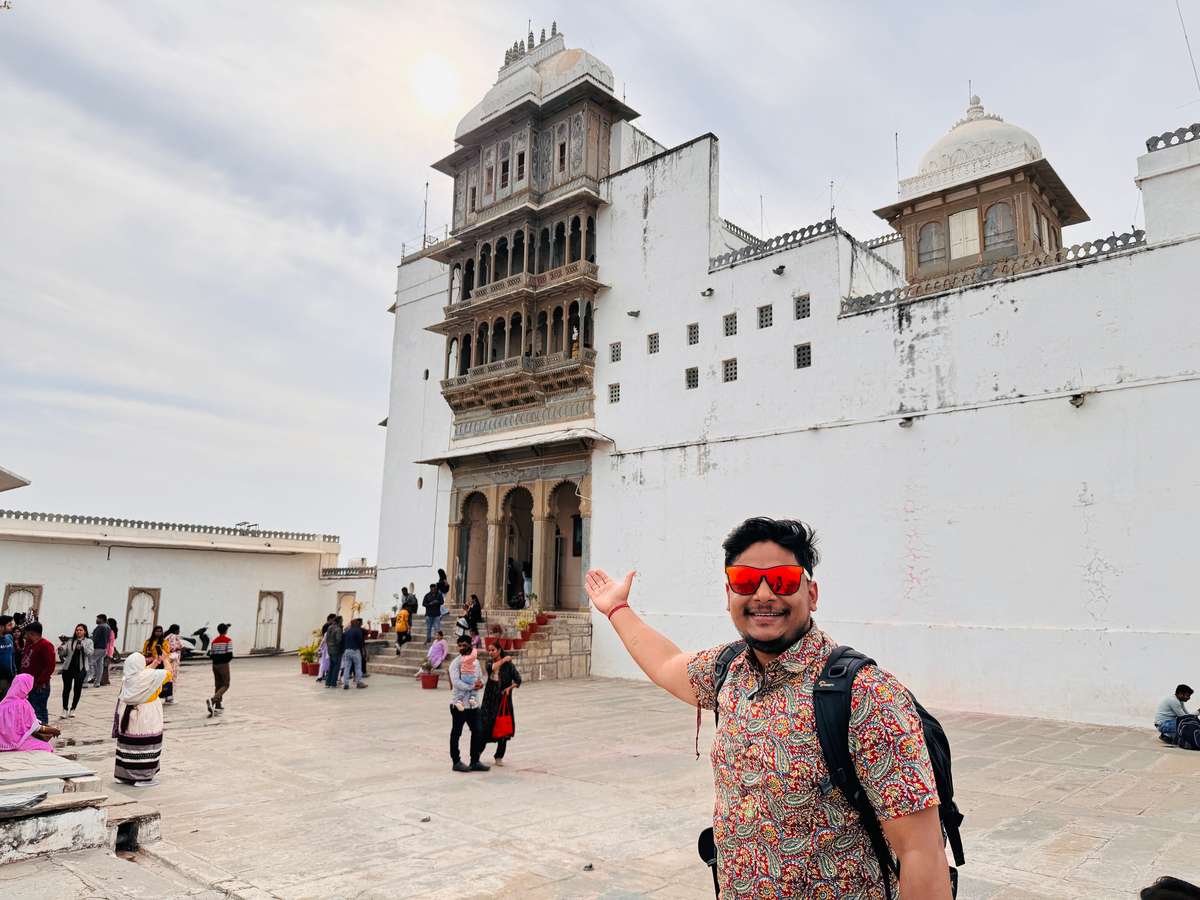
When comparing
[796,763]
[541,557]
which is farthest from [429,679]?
[796,763]

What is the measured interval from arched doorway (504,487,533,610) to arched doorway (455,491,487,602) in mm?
783

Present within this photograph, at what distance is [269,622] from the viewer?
90.8ft

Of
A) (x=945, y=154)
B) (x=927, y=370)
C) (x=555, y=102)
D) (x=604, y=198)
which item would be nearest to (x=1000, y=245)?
(x=945, y=154)

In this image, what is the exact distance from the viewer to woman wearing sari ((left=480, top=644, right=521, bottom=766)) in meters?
8.59

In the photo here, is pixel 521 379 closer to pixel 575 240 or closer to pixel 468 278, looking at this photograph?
pixel 575 240

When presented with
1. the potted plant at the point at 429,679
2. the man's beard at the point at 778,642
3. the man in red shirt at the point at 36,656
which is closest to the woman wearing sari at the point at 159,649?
the man in red shirt at the point at 36,656

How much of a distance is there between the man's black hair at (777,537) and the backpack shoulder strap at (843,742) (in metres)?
0.32

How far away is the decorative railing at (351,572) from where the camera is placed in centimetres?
2874

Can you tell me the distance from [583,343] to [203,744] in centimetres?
1289

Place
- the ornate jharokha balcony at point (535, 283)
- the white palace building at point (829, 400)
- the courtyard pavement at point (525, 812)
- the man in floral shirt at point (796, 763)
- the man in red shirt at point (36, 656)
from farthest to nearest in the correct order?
the ornate jharokha balcony at point (535, 283) → the white palace building at point (829, 400) → the man in red shirt at point (36, 656) → the courtyard pavement at point (525, 812) → the man in floral shirt at point (796, 763)

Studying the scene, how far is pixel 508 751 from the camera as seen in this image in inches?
375

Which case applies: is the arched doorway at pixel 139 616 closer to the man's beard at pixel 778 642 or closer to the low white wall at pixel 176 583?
the low white wall at pixel 176 583

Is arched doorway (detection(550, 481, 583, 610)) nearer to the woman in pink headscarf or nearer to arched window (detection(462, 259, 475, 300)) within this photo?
arched window (detection(462, 259, 475, 300))

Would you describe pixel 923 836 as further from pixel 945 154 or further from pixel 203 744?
pixel 945 154
